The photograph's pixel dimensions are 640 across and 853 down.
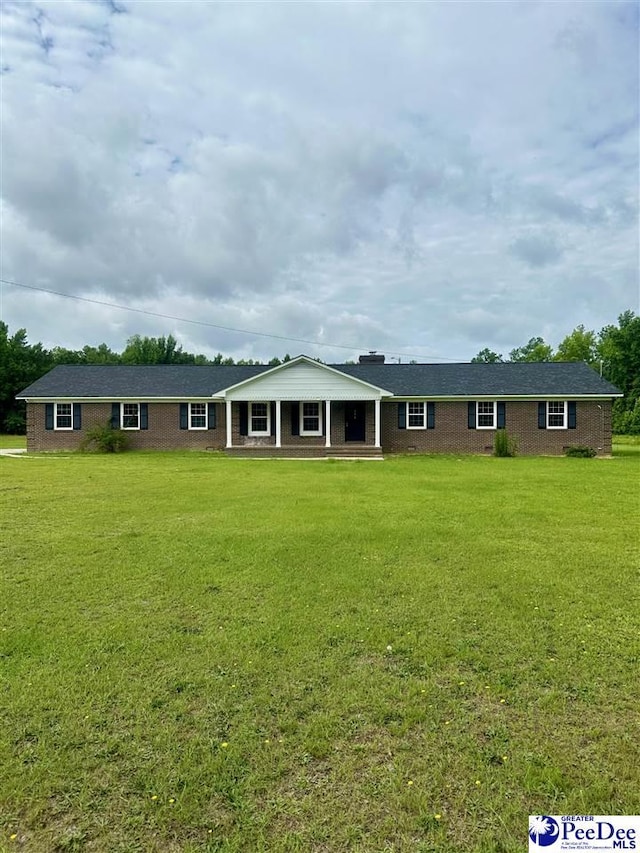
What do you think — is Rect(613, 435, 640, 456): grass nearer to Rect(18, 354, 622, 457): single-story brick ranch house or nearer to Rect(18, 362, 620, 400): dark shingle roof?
Rect(18, 354, 622, 457): single-story brick ranch house

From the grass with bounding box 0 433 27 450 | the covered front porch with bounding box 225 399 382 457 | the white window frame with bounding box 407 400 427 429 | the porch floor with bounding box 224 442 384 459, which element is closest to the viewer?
the porch floor with bounding box 224 442 384 459

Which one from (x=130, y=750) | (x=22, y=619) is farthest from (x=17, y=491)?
(x=130, y=750)

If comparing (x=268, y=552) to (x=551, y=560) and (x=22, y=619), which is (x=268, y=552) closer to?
(x=22, y=619)

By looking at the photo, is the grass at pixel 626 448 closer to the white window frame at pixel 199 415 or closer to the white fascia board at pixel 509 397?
the white fascia board at pixel 509 397

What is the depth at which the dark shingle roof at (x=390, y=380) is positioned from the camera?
24.1m

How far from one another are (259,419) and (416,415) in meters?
7.22

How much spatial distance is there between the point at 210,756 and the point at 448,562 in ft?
12.7

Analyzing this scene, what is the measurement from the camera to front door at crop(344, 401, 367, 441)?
25.2m

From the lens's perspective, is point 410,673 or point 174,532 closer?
point 410,673

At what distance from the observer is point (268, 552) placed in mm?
6484

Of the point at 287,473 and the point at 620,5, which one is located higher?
the point at 620,5

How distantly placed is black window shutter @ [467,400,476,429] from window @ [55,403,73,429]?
18148 millimetres
